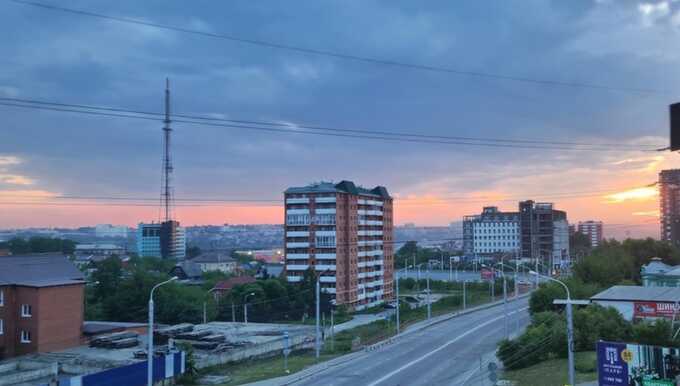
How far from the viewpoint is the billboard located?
17.1 metres

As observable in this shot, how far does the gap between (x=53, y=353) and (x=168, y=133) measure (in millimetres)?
52574

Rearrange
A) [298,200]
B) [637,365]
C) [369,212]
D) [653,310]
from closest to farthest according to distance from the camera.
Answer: [637,365] < [653,310] < [298,200] < [369,212]

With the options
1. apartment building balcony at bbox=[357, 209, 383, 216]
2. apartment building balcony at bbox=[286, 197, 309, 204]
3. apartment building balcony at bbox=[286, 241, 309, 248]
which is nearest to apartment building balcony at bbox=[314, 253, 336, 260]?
apartment building balcony at bbox=[286, 241, 309, 248]

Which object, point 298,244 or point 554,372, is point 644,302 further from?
point 298,244

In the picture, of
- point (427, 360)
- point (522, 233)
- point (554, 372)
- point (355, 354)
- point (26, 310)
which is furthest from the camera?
point (522, 233)

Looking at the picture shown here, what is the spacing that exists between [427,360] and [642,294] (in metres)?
14.4

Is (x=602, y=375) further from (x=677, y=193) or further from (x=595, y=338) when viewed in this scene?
(x=677, y=193)

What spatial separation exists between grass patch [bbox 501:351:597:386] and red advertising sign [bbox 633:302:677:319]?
7.92 metres

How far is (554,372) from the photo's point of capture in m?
25.0

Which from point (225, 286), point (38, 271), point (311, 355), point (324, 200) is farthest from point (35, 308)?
point (324, 200)

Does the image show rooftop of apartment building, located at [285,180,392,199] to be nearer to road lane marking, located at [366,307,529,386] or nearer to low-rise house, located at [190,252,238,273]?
road lane marking, located at [366,307,529,386]

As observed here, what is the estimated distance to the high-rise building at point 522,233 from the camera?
405 feet

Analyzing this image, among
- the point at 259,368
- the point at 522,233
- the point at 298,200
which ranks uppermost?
the point at 298,200

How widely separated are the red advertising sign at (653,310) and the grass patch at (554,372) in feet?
26.0
